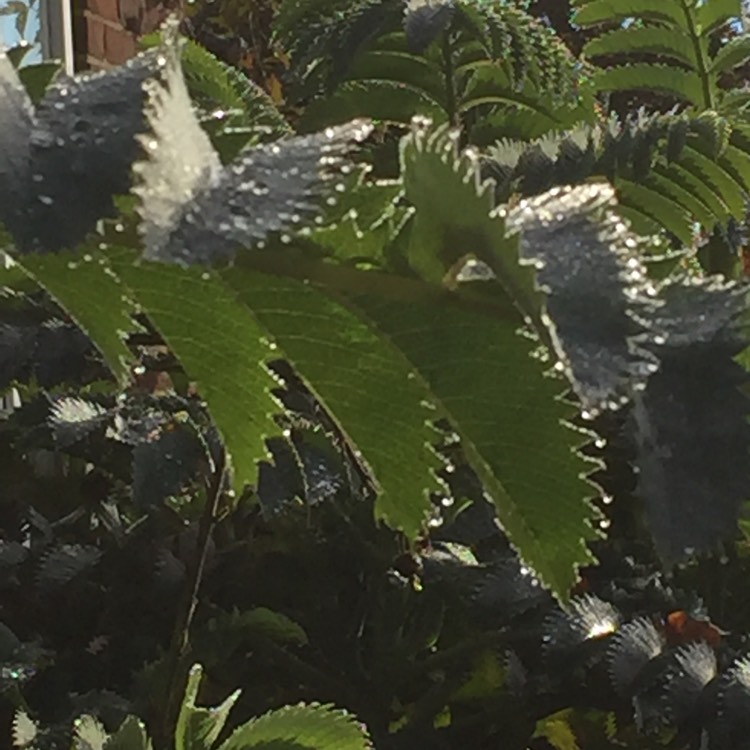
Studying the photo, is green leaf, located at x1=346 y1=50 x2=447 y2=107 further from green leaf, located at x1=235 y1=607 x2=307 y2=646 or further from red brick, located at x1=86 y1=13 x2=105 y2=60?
red brick, located at x1=86 y1=13 x2=105 y2=60

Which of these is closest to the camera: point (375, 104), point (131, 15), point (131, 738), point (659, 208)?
point (131, 738)

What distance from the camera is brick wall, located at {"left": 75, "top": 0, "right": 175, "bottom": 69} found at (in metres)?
3.15

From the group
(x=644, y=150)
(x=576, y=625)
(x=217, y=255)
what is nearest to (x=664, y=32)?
(x=644, y=150)

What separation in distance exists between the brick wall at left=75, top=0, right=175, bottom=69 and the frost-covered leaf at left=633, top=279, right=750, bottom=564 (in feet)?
9.00

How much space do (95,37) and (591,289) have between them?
9.73 ft

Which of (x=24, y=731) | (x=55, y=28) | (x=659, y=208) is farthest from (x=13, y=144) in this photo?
(x=55, y=28)

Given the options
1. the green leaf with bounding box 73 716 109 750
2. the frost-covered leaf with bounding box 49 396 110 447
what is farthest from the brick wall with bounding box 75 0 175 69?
the green leaf with bounding box 73 716 109 750

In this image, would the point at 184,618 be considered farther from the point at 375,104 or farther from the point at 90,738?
the point at 375,104

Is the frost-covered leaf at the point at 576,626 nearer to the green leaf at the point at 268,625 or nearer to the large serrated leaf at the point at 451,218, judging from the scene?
the green leaf at the point at 268,625

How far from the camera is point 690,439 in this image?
41 cm

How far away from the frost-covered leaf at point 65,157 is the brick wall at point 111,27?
8.88 ft

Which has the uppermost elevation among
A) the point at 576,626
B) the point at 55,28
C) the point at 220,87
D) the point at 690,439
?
the point at 55,28

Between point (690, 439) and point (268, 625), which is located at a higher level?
point (690, 439)

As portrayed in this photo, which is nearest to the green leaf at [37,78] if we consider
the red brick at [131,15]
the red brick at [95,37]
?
the red brick at [95,37]
